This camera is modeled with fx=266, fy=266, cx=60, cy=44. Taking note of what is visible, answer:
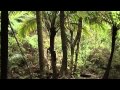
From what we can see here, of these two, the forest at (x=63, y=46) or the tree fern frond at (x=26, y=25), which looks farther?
the tree fern frond at (x=26, y=25)

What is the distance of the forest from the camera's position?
9.09 m

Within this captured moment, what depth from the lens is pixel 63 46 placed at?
9023 mm

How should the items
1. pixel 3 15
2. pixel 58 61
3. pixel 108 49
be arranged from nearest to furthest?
1. pixel 3 15
2. pixel 58 61
3. pixel 108 49

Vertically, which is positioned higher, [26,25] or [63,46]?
[26,25]

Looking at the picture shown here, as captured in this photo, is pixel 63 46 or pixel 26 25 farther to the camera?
pixel 26 25

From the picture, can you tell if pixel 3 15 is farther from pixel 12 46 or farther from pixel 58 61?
pixel 58 61

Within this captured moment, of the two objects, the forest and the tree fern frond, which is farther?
the tree fern frond

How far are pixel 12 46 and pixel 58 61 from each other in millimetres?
2661

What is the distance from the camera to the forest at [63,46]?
9.09m
